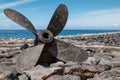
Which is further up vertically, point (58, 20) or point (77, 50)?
point (58, 20)

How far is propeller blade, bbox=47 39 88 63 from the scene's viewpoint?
1238cm

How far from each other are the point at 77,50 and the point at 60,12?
150 cm

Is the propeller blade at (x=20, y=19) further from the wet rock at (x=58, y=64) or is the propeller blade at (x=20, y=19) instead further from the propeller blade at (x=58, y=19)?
the wet rock at (x=58, y=64)

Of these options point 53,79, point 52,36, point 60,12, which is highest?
point 60,12

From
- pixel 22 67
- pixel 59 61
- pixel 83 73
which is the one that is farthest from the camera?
pixel 59 61

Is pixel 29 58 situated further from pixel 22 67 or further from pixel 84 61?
pixel 84 61

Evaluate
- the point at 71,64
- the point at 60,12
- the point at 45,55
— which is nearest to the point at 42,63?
the point at 45,55

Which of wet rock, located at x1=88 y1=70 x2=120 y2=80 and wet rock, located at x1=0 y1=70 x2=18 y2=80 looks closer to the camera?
wet rock, located at x1=88 y1=70 x2=120 y2=80

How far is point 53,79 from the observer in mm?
9734

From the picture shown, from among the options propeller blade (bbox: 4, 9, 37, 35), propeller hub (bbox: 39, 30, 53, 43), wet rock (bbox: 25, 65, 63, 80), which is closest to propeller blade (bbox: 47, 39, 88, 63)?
propeller hub (bbox: 39, 30, 53, 43)

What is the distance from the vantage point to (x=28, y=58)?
11938mm

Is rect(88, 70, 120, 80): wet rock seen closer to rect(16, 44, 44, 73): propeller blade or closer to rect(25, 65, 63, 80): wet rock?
rect(25, 65, 63, 80): wet rock

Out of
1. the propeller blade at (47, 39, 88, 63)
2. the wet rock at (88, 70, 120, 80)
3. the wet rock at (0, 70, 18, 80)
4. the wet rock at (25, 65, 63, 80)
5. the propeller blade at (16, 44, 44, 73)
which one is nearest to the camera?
the wet rock at (88, 70, 120, 80)

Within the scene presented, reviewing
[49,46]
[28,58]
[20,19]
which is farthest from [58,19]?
[28,58]
